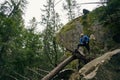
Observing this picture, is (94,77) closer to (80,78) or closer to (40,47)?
(80,78)

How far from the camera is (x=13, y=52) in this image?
31.0 metres

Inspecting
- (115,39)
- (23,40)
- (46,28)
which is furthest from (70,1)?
(115,39)

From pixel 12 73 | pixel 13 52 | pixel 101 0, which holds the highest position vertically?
pixel 101 0

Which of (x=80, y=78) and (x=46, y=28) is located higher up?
(x=46, y=28)

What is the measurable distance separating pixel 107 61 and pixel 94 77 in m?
1.02

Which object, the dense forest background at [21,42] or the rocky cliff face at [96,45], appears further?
the dense forest background at [21,42]

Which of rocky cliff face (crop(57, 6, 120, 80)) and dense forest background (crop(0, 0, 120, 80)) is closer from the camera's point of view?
rocky cliff face (crop(57, 6, 120, 80))

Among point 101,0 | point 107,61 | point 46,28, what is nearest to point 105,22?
point 101,0

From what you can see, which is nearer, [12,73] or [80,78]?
[80,78]

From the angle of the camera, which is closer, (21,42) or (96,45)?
(96,45)

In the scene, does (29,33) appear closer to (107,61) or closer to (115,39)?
(115,39)

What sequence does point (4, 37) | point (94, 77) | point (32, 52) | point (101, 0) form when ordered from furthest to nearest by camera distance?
point (32, 52) → point (4, 37) → point (101, 0) → point (94, 77)

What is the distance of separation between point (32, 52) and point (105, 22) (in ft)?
56.8

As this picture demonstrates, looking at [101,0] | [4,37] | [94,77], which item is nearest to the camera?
[94,77]
